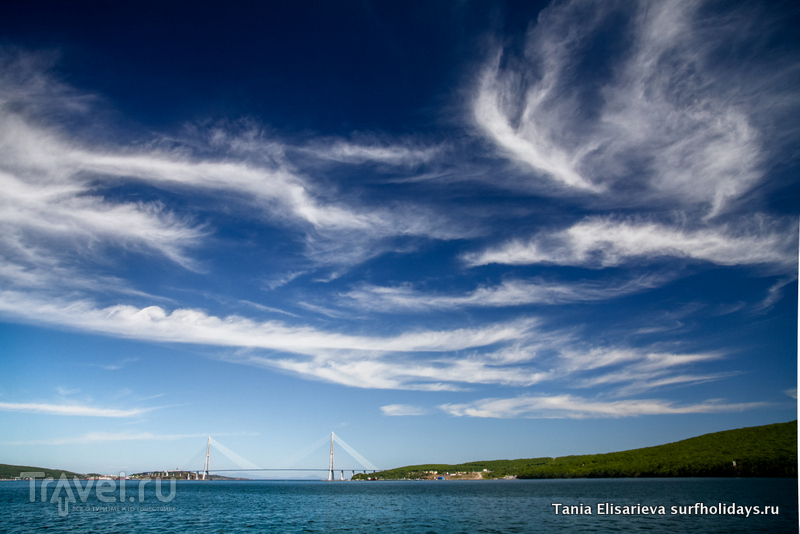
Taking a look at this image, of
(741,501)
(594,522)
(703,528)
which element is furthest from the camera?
(741,501)

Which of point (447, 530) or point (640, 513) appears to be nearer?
point (447, 530)

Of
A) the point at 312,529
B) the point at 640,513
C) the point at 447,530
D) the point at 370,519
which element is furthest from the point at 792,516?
the point at 312,529

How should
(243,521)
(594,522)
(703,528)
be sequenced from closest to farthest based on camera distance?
(703,528), (594,522), (243,521)

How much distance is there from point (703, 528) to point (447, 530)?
24170mm

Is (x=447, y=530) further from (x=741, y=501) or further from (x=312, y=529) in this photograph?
(x=741, y=501)

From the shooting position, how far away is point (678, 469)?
186375 millimetres

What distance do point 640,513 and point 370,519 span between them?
34.5m

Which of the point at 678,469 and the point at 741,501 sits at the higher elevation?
the point at 741,501

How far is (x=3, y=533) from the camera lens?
43656 millimetres

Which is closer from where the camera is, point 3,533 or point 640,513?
point 3,533

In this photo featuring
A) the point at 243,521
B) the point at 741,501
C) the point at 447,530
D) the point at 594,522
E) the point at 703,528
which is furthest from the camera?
the point at 741,501

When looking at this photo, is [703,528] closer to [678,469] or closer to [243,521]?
[243,521]

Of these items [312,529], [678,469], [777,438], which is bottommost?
[678,469]

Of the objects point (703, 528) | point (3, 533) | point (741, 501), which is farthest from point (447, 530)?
point (741, 501)
